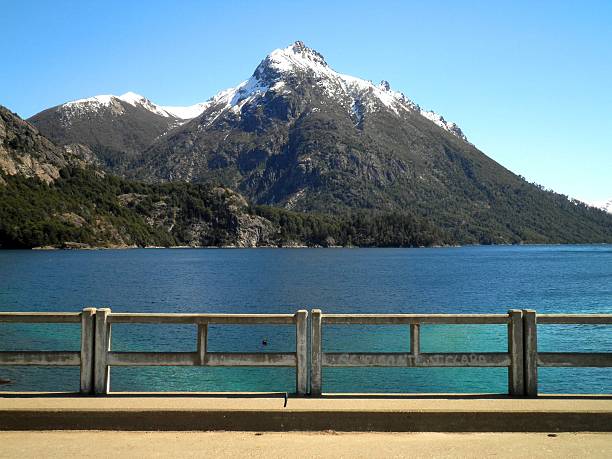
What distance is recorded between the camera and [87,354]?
42.4 feet

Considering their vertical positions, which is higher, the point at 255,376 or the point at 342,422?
the point at 342,422

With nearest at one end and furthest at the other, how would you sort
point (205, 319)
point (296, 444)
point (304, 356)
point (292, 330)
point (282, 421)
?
point (296, 444) < point (282, 421) < point (205, 319) < point (304, 356) < point (292, 330)

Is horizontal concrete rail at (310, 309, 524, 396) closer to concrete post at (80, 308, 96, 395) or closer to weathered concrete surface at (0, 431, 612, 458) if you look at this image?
weathered concrete surface at (0, 431, 612, 458)

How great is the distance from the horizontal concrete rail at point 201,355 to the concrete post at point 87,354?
0.10 m

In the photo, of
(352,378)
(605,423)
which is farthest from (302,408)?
(352,378)

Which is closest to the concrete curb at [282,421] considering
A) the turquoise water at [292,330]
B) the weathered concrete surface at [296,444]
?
the weathered concrete surface at [296,444]

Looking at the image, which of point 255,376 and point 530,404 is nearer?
point 530,404

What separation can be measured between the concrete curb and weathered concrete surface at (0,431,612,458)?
0.16 m

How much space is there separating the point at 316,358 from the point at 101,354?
4.30m

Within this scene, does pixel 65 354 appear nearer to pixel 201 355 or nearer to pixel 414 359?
pixel 201 355

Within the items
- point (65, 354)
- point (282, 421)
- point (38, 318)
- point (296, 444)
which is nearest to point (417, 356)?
point (282, 421)

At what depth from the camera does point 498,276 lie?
133375 millimetres

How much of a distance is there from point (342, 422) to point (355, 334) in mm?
35534

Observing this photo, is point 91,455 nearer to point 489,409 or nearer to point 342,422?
point 342,422
